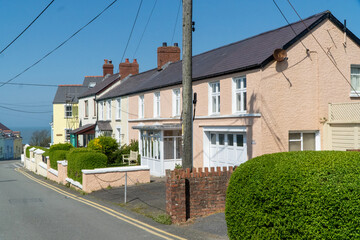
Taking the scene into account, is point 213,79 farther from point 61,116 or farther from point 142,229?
point 61,116

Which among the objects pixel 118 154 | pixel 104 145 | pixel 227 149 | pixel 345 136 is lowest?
pixel 118 154

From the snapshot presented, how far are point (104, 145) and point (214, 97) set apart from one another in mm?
12884

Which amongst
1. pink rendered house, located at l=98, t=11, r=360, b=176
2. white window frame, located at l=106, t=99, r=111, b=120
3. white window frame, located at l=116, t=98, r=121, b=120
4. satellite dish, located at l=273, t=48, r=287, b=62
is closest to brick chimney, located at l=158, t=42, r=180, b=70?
white window frame, located at l=116, t=98, r=121, b=120

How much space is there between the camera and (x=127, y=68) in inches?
1571

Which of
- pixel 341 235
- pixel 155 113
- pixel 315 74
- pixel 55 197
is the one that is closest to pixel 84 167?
pixel 55 197

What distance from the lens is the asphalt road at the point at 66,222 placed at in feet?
32.0

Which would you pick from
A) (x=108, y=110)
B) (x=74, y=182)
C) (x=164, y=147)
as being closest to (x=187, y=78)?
(x=164, y=147)

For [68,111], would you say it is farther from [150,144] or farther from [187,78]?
[187,78]

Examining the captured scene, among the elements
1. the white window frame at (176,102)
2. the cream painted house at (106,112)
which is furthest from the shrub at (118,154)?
the white window frame at (176,102)

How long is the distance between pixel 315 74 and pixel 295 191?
1174 centimetres

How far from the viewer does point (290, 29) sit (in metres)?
17.7

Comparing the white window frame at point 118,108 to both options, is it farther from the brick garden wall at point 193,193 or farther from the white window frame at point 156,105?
the brick garden wall at point 193,193

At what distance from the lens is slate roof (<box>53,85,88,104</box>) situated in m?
53.4

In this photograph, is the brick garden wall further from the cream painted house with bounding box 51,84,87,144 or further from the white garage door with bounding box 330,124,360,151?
the cream painted house with bounding box 51,84,87,144
